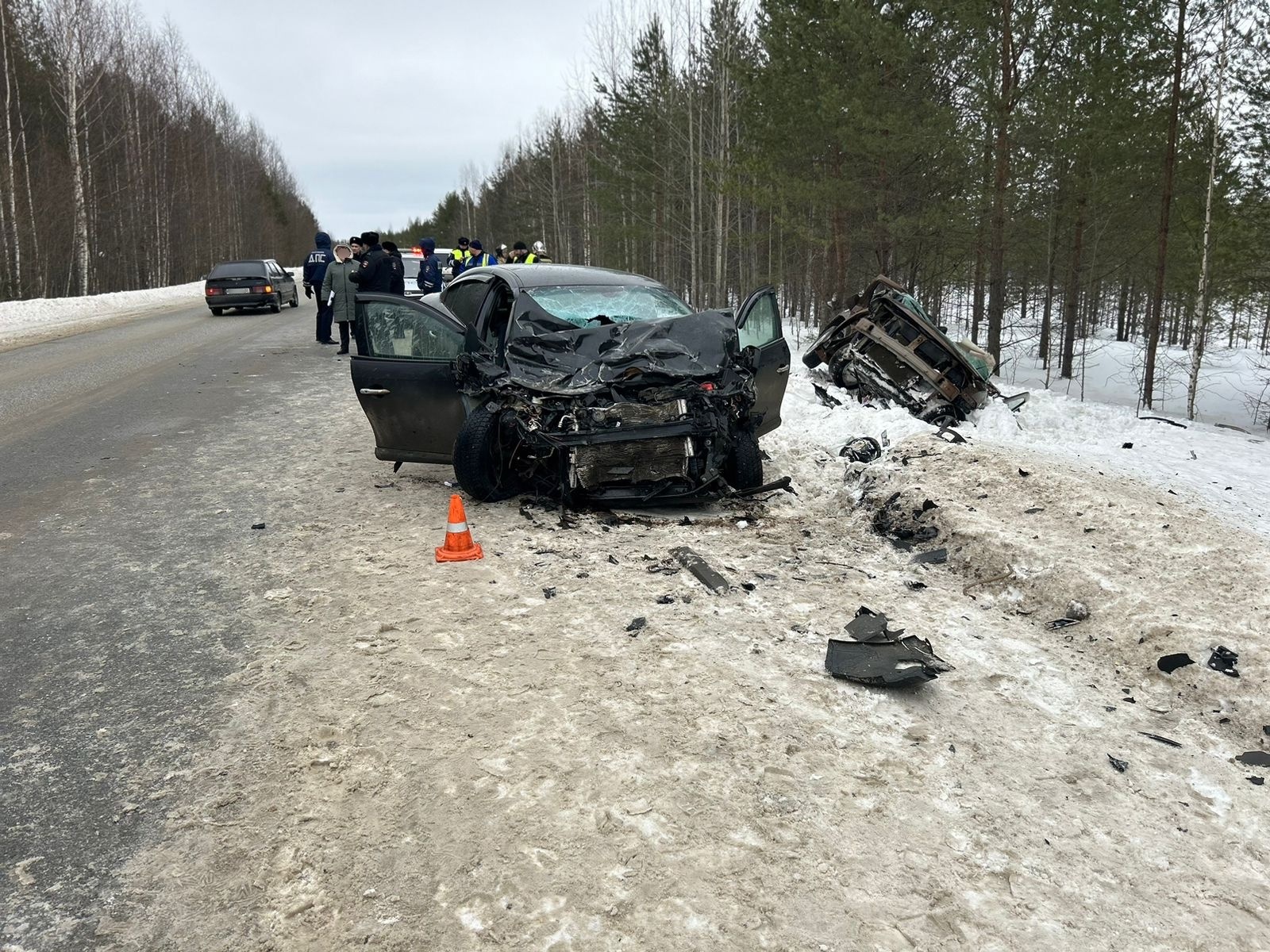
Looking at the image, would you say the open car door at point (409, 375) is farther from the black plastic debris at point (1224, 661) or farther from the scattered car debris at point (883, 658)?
the black plastic debris at point (1224, 661)

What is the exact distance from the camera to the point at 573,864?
2.47m

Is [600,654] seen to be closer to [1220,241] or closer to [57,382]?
[57,382]

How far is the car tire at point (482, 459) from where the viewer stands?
233 inches

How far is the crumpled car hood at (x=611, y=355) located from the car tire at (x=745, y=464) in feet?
1.74

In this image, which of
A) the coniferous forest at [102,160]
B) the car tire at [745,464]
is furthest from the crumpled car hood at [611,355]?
the coniferous forest at [102,160]

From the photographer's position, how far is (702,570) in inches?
192

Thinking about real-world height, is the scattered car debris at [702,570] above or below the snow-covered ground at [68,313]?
below

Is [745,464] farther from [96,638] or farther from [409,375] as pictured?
[96,638]

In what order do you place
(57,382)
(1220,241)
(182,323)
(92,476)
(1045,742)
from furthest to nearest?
(182,323)
(1220,241)
(57,382)
(92,476)
(1045,742)

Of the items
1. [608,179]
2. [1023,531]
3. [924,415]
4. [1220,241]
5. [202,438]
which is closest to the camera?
[1023,531]

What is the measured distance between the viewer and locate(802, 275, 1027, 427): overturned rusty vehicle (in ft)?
34.7

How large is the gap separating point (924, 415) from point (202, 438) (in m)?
8.22

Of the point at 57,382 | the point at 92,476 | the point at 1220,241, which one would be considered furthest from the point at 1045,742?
the point at 1220,241

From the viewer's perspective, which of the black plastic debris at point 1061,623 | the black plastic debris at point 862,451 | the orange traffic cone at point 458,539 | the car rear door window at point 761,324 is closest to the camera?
the black plastic debris at point 1061,623
